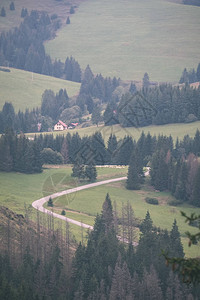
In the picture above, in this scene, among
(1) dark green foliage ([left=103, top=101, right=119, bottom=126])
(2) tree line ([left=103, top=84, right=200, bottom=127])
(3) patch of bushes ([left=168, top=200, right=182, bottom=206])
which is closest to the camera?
(3) patch of bushes ([left=168, top=200, right=182, bottom=206])

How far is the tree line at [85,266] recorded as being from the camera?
59656 millimetres

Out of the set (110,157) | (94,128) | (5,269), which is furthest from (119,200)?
(94,128)

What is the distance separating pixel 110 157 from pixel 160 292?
232 feet

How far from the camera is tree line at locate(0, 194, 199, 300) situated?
59.7m

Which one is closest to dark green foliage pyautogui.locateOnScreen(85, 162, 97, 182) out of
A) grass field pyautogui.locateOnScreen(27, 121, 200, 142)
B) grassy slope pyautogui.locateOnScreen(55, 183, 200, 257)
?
grassy slope pyautogui.locateOnScreen(55, 183, 200, 257)

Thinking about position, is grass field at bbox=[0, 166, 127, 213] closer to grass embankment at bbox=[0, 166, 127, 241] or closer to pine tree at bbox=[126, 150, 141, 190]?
grass embankment at bbox=[0, 166, 127, 241]

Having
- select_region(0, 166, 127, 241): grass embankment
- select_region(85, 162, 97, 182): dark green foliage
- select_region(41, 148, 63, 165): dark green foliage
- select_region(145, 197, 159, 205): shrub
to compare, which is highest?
select_region(41, 148, 63, 165): dark green foliage

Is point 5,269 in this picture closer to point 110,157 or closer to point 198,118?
point 110,157

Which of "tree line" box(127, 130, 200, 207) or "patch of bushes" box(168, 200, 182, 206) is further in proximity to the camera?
"tree line" box(127, 130, 200, 207)

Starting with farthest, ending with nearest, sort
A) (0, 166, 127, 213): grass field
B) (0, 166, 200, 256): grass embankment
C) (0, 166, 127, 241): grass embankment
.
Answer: (0, 166, 127, 213): grass field < (0, 166, 127, 241): grass embankment < (0, 166, 200, 256): grass embankment

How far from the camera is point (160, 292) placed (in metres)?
59.0

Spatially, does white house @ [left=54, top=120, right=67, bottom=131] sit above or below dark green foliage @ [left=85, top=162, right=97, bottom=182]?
above

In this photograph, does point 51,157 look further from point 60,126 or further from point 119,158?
point 60,126

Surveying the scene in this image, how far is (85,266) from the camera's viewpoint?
64062 mm
